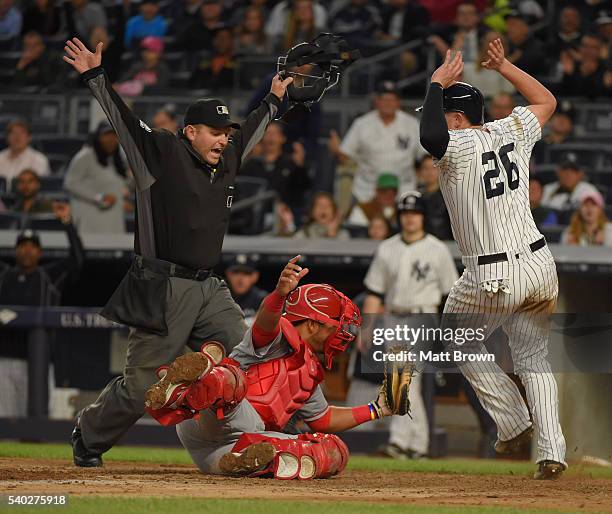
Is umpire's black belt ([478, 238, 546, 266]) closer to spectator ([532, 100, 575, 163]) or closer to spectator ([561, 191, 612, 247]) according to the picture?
spectator ([561, 191, 612, 247])

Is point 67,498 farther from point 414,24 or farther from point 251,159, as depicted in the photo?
point 414,24

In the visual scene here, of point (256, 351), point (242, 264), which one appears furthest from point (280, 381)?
point (242, 264)

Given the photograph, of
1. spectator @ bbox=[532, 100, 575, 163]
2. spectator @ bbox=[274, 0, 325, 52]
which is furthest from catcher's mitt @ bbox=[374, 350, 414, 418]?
spectator @ bbox=[274, 0, 325, 52]

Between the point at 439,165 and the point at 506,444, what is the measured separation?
130cm

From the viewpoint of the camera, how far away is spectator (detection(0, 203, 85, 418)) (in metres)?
9.31

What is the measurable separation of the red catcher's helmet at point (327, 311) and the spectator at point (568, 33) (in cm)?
781

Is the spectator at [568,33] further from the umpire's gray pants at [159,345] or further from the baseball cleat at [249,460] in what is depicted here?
the baseball cleat at [249,460]

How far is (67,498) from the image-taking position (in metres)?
4.56

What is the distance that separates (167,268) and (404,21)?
8.31 m

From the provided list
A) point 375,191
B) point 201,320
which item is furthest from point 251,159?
point 201,320

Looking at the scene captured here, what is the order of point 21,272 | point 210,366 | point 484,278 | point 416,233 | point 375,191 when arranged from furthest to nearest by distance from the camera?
point 375,191 → point 21,272 → point 416,233 → point 484,278 → point 210,366

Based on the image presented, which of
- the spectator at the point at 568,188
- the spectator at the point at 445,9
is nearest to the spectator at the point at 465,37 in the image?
the spectator at the point at 445,9

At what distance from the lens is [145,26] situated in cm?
1448

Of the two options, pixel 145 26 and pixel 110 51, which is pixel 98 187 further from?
pixel 145 26
